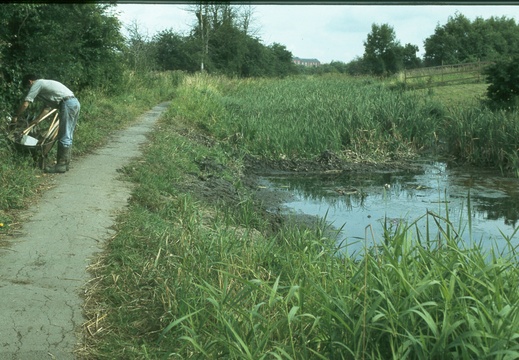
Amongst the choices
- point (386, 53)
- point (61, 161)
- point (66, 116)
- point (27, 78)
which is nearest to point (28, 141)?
point (61, 161)

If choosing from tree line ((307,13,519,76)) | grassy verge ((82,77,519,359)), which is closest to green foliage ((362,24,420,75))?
tree line ((307,13,519,76))

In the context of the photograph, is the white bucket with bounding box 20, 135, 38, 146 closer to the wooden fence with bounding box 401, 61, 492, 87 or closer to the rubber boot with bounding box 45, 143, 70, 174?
the rubber boot with bounding box 45, 143, 70, 174

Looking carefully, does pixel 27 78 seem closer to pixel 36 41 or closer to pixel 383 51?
pixel 36 41

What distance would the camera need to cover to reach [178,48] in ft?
149

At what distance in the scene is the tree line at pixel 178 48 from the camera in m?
11.7

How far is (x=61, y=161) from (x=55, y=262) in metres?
4.39

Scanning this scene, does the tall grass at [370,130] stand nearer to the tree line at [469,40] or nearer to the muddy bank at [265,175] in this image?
the muddy bank at [265,175]

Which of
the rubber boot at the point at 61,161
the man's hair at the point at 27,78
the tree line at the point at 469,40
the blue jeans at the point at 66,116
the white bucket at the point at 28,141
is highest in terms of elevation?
the tree line at the point at 469,40

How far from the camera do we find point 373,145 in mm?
18922

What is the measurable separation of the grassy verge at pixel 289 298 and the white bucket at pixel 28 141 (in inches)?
116

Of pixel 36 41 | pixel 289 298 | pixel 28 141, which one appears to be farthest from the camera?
pixel 36 41


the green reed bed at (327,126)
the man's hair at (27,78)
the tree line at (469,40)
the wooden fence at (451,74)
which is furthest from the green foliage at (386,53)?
the man's hair at (27,78)

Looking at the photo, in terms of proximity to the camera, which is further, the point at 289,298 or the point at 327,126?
the point at 327,126

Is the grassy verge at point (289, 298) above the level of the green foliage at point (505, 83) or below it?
below
